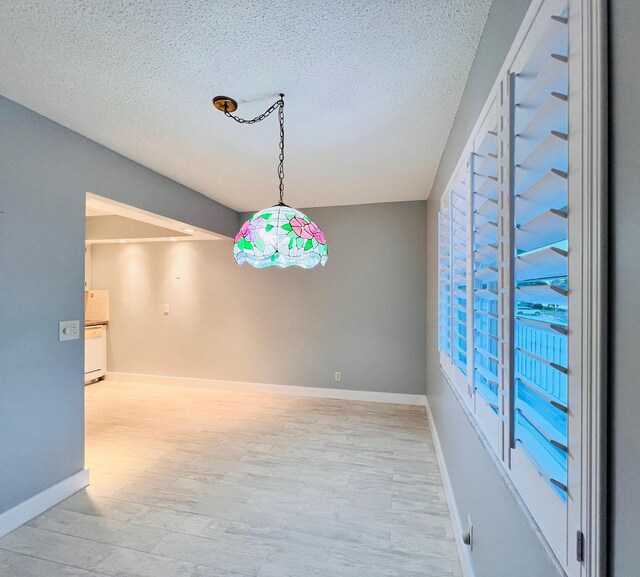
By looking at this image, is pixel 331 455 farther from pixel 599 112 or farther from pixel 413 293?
pixel 599 112

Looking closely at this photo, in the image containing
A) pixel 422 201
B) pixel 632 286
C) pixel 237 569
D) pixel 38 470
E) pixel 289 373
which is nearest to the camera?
pixel 632 286

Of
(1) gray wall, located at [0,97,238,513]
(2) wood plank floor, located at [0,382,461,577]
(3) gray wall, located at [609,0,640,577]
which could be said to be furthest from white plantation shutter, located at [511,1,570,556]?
(1) gray wall, located at [0,97,238,513]

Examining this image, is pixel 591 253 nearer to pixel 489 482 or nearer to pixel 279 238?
pixel 489 482

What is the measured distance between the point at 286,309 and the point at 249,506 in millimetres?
2574

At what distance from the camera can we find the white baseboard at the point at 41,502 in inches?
71.7

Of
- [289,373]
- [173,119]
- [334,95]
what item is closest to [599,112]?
[334,95]

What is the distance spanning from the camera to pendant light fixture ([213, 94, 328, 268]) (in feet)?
5.27

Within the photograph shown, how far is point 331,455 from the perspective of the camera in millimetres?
2684

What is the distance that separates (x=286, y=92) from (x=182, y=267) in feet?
11.9

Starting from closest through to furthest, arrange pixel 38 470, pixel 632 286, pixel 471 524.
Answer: pixel 632 286 < pixel 471 524 < pixel 38 470

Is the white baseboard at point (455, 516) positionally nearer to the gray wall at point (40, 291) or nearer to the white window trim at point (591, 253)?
the white window trim at point (591, 253)

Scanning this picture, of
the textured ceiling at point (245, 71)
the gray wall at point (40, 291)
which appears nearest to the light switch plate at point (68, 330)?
the gray wall at point (40, 291)

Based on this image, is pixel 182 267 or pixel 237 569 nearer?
pixel 237 569

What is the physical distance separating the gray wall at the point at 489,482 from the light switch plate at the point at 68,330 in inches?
103
